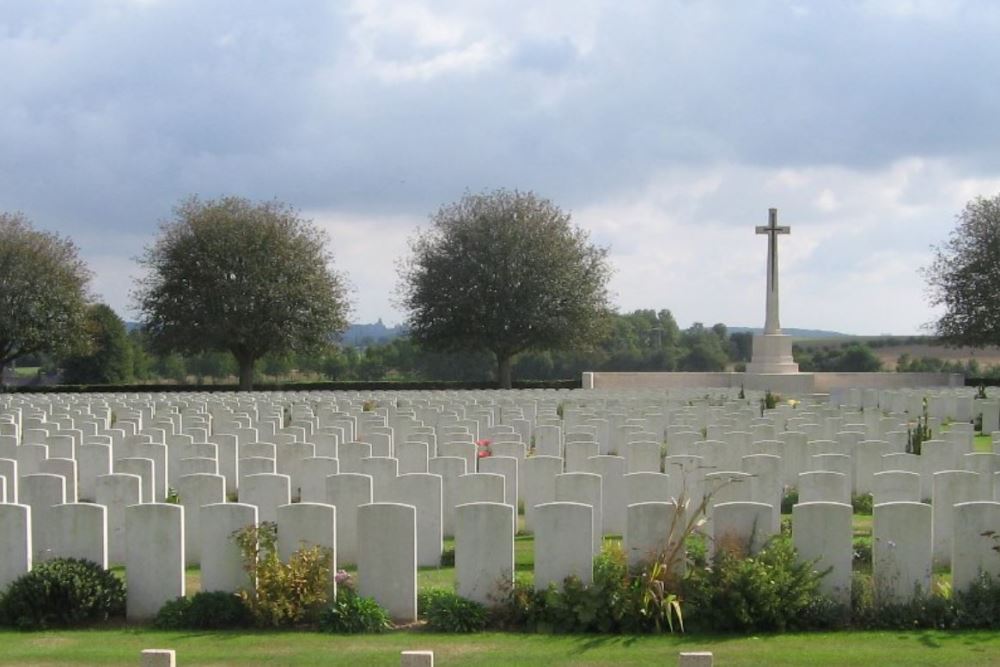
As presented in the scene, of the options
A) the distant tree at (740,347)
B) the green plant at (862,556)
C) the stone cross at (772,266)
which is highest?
the stone cross at (772,266)

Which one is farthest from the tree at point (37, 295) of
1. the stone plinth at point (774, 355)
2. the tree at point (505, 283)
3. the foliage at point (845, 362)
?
the foliage at point (845, 362)

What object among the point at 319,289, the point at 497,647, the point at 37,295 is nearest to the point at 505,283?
the point at 319,289

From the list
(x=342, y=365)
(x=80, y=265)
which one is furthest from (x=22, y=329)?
(x=342, y=365)

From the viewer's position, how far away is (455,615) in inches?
281

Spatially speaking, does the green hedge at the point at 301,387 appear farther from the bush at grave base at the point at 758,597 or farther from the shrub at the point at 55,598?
the bush at grave base at the point at 758,597

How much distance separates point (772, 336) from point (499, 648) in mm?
33588

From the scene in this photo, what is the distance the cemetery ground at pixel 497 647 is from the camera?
21.0 ft

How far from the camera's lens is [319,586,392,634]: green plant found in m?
7.13

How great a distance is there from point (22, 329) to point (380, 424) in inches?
1100

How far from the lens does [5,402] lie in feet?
78.2

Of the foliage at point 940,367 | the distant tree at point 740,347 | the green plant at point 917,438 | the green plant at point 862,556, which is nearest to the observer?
the green plant at point 862,556

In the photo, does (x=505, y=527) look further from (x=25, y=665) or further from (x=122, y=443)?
(x=122, y=443)

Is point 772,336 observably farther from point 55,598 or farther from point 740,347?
point 55,598

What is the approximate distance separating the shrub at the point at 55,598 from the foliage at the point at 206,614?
47 centimetres
